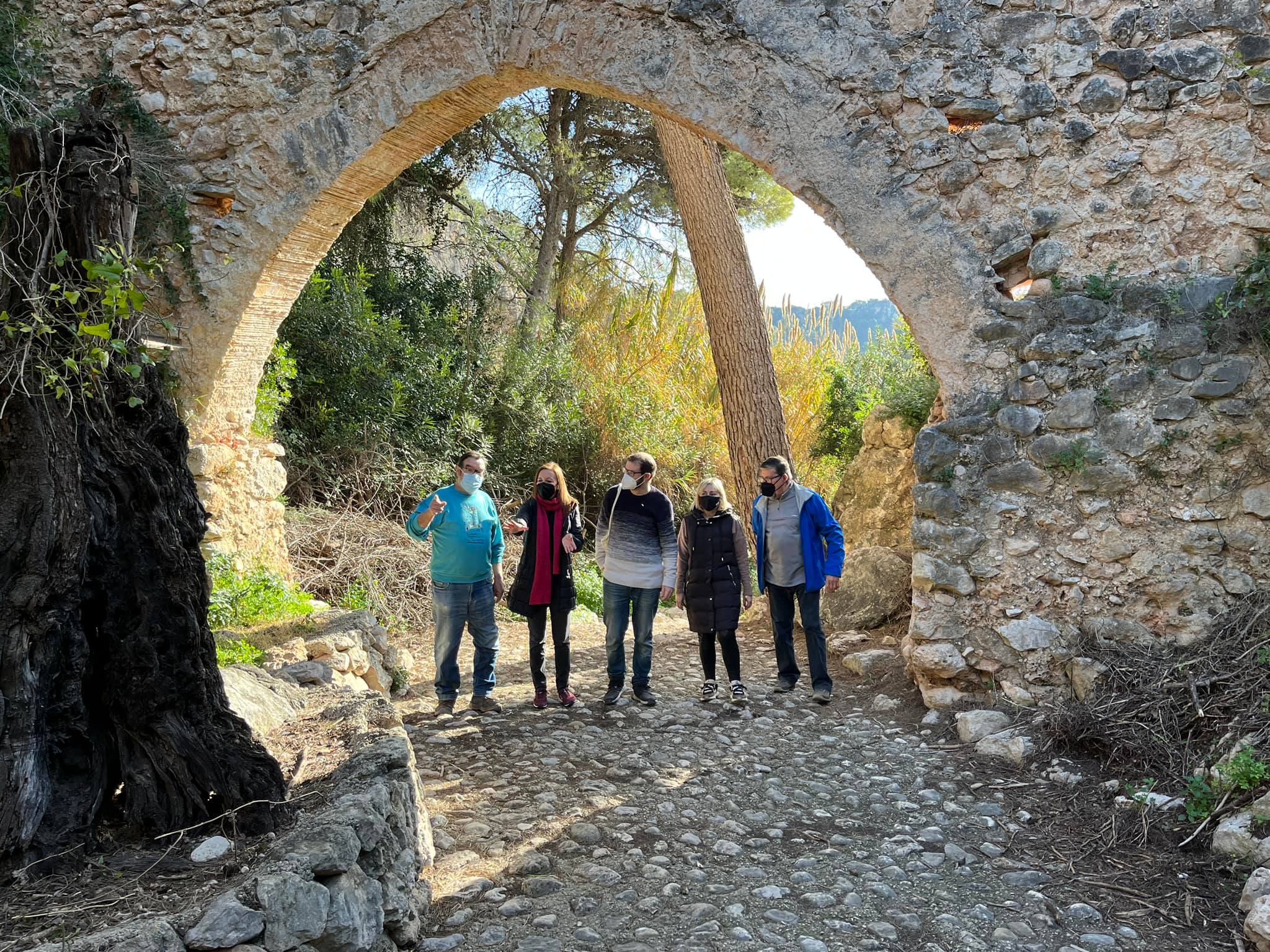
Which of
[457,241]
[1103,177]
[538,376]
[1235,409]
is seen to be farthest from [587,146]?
[1235,409]

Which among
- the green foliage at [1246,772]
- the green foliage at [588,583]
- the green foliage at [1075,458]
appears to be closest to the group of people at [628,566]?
the green foliage at [1075,458]

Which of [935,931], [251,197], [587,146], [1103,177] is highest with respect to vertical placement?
[587,146]

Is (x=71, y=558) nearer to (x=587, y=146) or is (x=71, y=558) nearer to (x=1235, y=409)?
(x=1235, y=409)

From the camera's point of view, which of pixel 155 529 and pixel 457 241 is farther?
pixel 457 241

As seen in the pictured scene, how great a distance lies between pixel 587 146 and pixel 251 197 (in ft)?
27.2

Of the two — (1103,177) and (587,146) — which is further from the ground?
(587,146)

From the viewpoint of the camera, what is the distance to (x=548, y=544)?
5.34m

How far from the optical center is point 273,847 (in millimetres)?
2557

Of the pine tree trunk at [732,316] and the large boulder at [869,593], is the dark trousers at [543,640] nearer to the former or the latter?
the large boulder at [869,593]

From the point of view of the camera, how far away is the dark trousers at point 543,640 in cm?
538

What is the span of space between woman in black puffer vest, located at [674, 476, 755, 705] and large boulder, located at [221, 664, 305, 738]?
2.26 meters

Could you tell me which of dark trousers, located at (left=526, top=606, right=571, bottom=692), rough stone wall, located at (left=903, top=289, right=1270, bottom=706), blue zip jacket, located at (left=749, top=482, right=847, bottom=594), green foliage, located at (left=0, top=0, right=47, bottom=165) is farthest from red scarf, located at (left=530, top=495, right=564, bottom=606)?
green foliage, located at (left=0, top=0, right=47, bottom=165)

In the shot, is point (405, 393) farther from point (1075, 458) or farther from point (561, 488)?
point (1075, 458)

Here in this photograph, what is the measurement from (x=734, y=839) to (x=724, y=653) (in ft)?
6.69
